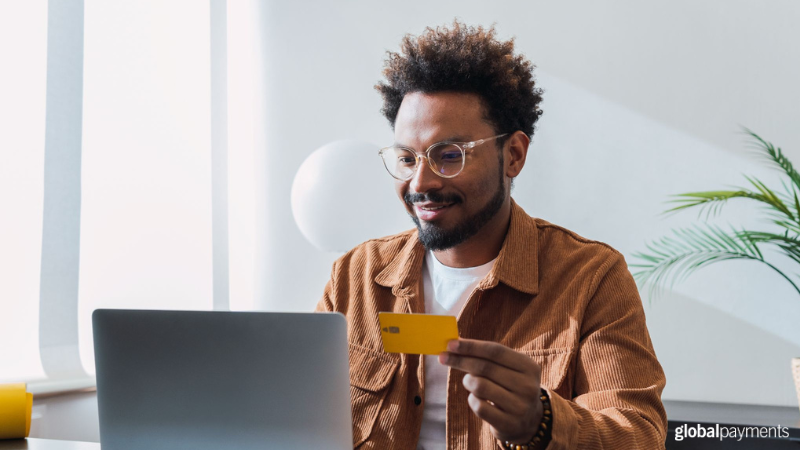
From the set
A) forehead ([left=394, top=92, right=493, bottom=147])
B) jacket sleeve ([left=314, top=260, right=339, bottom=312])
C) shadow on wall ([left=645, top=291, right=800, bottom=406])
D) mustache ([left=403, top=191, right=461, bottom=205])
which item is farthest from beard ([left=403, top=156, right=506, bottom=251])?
shadow on wall ([left=645, top=291, right=800, bottom=406])

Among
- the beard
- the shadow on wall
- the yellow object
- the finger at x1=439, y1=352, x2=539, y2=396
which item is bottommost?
the shadow on wall

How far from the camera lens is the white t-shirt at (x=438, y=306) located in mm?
1399

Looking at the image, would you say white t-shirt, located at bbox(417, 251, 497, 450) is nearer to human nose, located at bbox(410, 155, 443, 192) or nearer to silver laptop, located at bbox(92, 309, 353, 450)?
human nose, located at bbox(410, 155, 443, 192)

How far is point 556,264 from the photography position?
4.83ft

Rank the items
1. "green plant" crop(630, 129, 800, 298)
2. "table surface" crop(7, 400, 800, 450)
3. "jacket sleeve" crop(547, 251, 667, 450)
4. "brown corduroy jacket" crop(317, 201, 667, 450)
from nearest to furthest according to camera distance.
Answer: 1. "jacket sleeve" crop(547, 251, 667, 450)
2. "brown corduroy jacket" crop(317, 201, 667, 450)
3. "table surface" crop(7, 400, 800, 450)
4. "green plant" crop(630, 129, 800, 298)

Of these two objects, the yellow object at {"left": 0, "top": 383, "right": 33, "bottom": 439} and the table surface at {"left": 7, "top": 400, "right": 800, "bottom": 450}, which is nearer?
the yellow object at {"left": 0, "top": 383, "right": 33, "bottom": 439}

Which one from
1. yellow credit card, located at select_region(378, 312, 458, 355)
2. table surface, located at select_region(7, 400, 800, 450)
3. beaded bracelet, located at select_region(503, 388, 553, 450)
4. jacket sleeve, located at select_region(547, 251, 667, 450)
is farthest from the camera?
table surface, located at select_region(7, 400, 800, 450)

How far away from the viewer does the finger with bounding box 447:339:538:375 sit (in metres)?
0.93

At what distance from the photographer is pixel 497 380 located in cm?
95

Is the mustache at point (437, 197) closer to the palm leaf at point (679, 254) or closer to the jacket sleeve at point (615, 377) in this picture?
the jacket sleeve at point (615, 377)

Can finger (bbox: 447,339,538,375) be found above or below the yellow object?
above

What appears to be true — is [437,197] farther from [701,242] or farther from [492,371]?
[701,242]

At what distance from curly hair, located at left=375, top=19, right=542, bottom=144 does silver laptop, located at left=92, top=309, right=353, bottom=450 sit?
744mm

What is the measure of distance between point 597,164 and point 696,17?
27.0 inches
